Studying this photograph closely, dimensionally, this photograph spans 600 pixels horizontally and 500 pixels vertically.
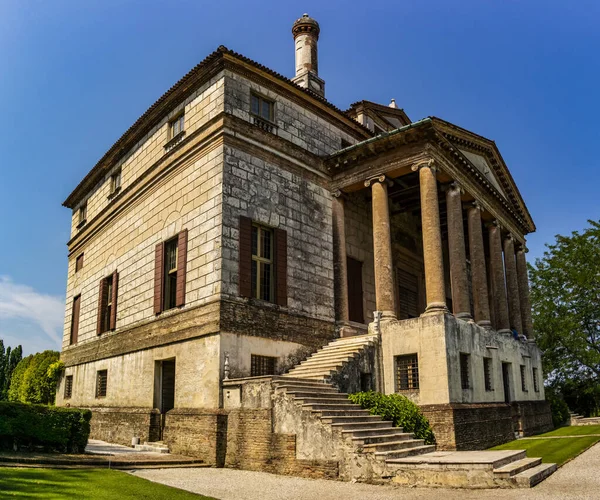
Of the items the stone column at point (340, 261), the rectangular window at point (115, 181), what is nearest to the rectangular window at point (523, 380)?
the stone column at point (340, 261)

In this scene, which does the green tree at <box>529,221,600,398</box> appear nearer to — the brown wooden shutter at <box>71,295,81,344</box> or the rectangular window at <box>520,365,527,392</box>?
the rectangular window at <box>520,365,527,392</box>

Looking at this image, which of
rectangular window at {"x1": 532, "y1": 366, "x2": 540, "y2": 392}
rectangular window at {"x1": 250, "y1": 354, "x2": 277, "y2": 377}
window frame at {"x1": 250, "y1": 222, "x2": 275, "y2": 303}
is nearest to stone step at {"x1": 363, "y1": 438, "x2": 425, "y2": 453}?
rectangular window at {"x1": 250, "y1": 354, "x2": 277, "y2": 377}

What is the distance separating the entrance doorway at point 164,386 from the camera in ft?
60.5

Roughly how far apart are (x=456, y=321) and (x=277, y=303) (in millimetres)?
5814

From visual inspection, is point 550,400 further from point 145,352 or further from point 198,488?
point 198,488

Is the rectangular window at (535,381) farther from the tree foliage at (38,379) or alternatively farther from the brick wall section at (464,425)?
the tree foliage at (38,379)

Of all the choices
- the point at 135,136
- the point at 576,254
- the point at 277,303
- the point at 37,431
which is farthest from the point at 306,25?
the point at 576,254

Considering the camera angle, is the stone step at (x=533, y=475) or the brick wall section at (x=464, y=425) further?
the brick wall section at (x=464, y=425)

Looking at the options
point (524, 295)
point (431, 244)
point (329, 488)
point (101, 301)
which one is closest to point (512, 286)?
point (524, 295)

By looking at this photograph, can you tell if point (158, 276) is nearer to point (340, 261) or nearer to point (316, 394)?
point (340, 261)

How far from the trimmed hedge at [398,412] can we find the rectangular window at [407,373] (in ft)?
7.86

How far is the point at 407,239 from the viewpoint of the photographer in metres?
26.0

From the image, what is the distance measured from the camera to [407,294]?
83.9ft

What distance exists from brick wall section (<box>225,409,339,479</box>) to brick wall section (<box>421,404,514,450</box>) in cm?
515
